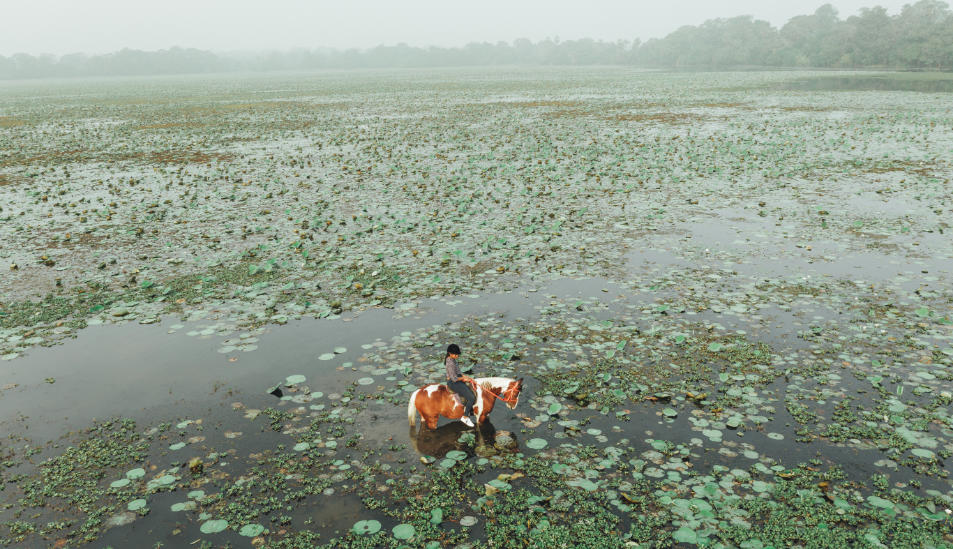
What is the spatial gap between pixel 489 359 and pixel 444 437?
1968 millimetres

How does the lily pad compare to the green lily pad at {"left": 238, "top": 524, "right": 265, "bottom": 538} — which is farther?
the lily pad

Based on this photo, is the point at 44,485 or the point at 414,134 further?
the point at 414,134

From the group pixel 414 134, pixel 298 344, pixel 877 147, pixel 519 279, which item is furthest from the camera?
pixel 414 134

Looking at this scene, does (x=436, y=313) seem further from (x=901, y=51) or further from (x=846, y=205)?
(x=901, y=51)

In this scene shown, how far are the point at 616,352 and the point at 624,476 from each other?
3.01m

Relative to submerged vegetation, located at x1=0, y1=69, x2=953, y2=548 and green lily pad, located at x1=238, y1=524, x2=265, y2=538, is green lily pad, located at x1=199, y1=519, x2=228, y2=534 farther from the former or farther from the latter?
green lily pad, located at x1=238, y1=524, x2=265, y2=538

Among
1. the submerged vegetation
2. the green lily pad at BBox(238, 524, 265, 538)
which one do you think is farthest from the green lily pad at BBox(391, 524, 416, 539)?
the green lily pad at BBox(238, 524, 265, 538)

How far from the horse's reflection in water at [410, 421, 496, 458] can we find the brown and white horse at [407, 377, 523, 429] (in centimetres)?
11

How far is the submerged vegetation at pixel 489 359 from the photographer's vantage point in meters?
5.94

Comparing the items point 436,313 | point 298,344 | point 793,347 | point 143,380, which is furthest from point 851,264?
point 143,380

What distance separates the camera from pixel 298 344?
9773mm

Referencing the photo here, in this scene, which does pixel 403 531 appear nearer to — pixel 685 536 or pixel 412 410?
pixel 412 410

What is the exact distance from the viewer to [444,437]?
730cm

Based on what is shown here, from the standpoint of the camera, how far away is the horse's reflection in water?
23.1ft
